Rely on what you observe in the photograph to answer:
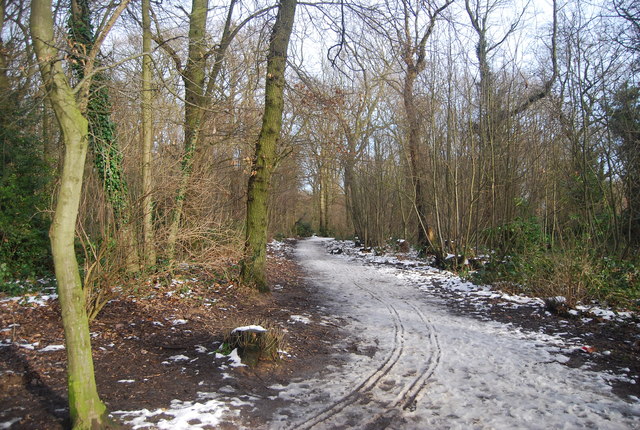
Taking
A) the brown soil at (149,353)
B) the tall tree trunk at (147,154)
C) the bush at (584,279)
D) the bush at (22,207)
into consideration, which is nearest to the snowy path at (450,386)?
the brown soil at (149,353)

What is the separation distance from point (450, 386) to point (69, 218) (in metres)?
4.09

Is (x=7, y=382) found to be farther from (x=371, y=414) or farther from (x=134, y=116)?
(x=134, y=116)

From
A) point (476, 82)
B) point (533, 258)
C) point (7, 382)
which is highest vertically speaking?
point (476, 82)

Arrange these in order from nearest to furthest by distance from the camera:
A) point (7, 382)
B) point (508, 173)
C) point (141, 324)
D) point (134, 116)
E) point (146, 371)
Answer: point (7, 382) < point (146, 371) < point (141, 324) < point (134, 116) < point (508, 173)

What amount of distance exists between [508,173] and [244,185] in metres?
10.9

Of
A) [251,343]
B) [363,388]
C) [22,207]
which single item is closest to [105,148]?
[22,207]

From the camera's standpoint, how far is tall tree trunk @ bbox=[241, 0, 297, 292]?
897cm

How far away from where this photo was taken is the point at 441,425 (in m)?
3.69

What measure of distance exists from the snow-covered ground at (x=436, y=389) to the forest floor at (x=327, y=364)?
0.02m

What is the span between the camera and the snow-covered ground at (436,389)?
3740 millimetres

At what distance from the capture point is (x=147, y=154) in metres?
8.75

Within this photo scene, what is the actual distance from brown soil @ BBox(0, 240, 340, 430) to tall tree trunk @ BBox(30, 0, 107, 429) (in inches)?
18.9

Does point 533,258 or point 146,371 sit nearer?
point 146,371

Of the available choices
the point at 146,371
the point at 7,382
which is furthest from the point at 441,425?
the point at 7,382
